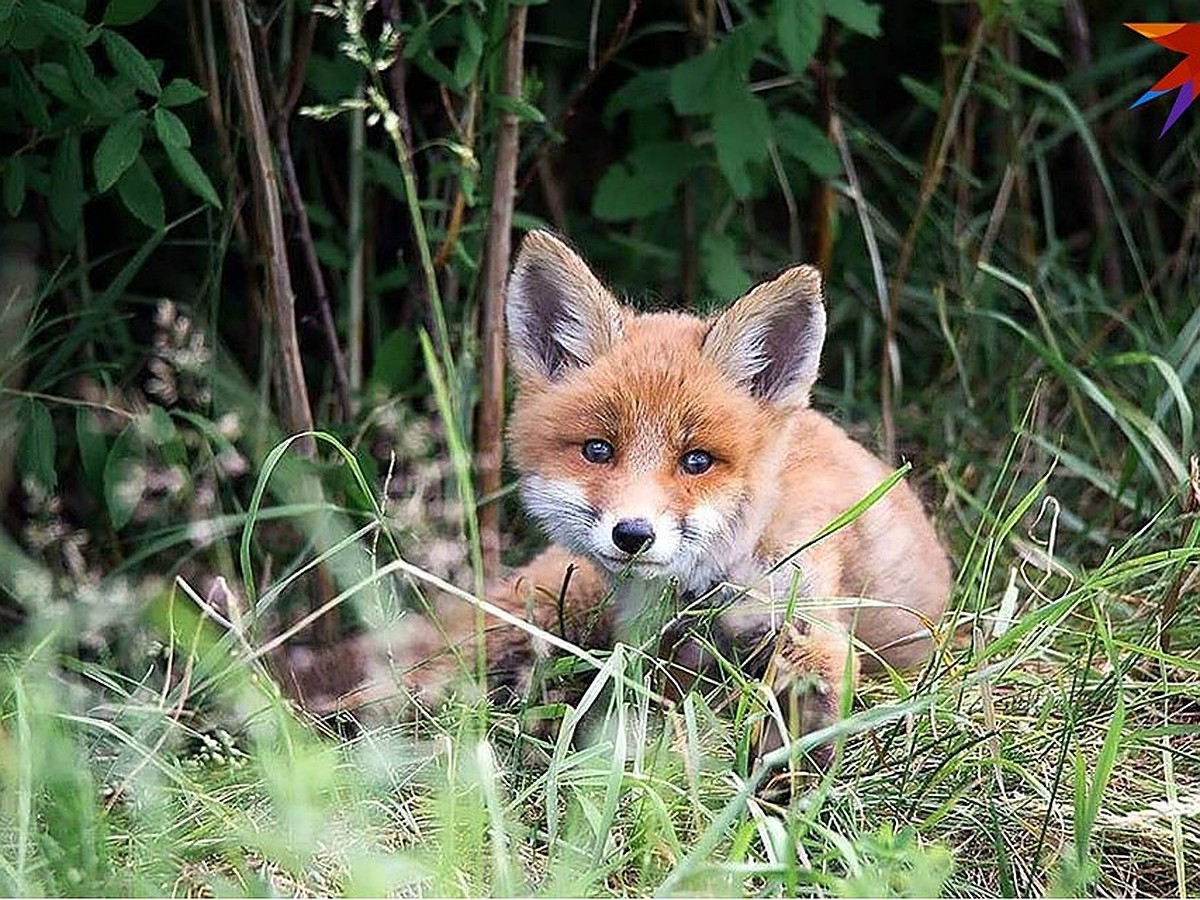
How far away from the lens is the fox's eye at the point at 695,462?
2.77 meters

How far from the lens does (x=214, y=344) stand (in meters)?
3.65

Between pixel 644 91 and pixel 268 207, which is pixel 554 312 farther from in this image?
pixel 644 91

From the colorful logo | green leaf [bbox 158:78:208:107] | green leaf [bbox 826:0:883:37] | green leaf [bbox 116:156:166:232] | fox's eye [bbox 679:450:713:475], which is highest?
the colorful logo

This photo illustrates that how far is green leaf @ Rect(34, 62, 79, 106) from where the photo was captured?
3.17 meters

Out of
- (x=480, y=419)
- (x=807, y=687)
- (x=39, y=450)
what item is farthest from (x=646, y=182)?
(x=807, y=687)

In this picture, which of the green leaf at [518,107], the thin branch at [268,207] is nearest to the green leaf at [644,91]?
the green leaf at [518,107]

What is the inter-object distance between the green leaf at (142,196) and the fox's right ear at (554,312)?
76 cm

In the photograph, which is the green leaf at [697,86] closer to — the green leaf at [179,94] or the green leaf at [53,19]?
the green leaf at [179,94]

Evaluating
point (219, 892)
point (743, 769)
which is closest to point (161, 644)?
point (219, 892)

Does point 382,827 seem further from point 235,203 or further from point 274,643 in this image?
point 235,203

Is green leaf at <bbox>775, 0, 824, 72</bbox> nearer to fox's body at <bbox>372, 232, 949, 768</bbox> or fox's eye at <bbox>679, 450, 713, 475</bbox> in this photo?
fox's body at <bbox>372, 232, 949, 768</bbox>

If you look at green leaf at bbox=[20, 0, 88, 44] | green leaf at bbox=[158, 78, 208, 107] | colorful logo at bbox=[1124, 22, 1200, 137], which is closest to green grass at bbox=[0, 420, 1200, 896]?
colorful logo at bbox=[1124, 22, 1200, 137]

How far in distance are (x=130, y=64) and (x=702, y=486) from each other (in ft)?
4.21

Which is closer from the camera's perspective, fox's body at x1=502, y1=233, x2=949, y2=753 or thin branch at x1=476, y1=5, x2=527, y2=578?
fox's body at x1=502, y1=233, x2=949, y2=753
